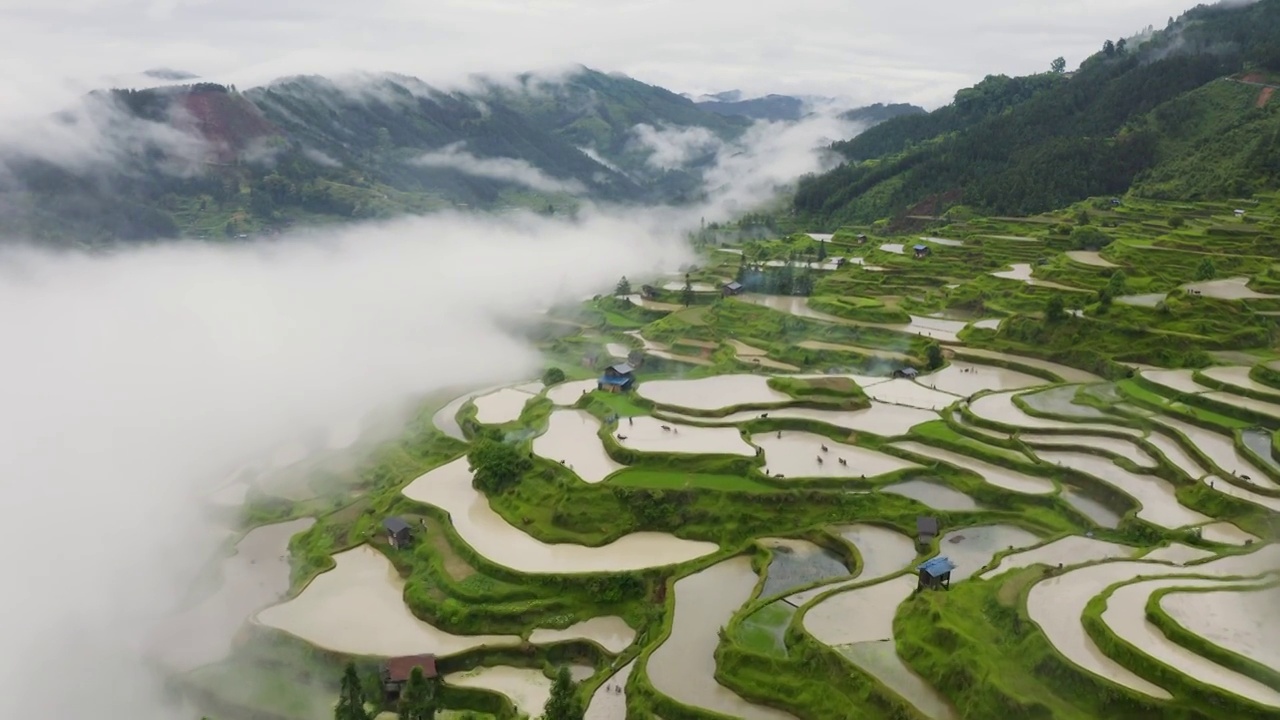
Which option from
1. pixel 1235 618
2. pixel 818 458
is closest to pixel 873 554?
pixel 818 458

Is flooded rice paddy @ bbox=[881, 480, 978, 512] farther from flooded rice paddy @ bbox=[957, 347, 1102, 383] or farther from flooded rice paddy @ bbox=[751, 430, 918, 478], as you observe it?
flooded rice paddy @ bbox=[957, 347, 1102, 383]

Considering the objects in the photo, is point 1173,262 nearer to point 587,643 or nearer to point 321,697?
point 587,643

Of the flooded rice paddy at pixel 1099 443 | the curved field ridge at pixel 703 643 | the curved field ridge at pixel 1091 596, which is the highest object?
the curved field ridge at pixel 1091 596

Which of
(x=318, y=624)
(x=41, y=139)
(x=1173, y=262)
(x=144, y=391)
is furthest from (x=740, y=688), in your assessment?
(x=41, y=139)

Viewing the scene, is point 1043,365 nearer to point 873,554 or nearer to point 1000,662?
point 873,554

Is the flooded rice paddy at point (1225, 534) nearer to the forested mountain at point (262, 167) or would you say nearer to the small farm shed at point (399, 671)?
the small farm shed at point (399, 671)

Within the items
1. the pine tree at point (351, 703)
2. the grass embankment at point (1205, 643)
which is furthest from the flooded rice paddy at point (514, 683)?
the grass embankment at point (1205, 643)

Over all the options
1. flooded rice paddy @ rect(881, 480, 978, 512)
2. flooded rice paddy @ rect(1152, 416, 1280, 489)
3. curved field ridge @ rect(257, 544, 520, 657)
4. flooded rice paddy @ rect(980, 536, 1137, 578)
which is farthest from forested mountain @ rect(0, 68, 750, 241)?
flooded rice paddy @ rect(1152, 416, 1280, 489)
